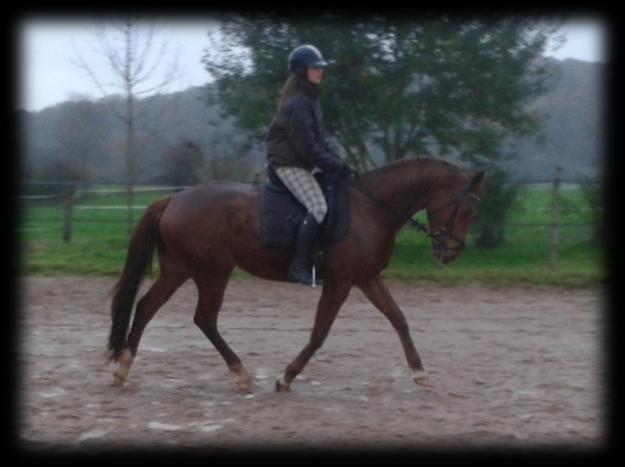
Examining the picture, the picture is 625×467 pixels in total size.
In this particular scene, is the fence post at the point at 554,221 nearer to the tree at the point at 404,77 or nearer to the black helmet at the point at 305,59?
the tree at the point at 404,77

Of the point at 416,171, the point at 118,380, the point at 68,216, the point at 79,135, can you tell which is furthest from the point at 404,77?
the point at 79,135

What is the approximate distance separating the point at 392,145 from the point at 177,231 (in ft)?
28.9

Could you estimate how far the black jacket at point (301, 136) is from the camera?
292 inches

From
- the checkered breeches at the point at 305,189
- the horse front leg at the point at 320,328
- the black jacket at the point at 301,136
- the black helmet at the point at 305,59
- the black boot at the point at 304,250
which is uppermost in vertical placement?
the black helmet at the point at 305,59

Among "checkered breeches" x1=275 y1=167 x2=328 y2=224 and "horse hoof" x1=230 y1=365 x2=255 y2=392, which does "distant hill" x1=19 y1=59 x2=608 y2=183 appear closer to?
"checkered breeches" x1=275 y1=167 x2=328 y2=224

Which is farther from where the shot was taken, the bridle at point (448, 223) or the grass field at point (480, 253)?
the grass field at point (480, 253)

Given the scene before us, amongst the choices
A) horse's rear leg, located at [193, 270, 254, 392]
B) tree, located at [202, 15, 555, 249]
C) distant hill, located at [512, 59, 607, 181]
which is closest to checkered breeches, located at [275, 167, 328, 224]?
horse's rear leg, located at [193, 270, 254, 392]

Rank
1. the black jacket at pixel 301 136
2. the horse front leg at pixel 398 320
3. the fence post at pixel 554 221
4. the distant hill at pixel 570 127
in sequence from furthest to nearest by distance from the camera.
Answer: the distant hill at pixel 570 127 < the fence post at pixel 554 221 < the horse front leg at pixel 398 320 < the black jacket at pixel 301 136

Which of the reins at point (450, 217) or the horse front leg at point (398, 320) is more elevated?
the reins at point (450, 217)

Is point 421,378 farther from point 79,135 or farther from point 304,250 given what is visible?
point 79,135

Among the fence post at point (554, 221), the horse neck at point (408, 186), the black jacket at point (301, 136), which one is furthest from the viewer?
the fence post at point (554, 221)

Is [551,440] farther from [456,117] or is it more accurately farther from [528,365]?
[456,117]

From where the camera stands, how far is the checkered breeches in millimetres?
7492

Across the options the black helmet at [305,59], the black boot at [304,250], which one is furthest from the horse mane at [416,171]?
the black helmet at [305,59]
